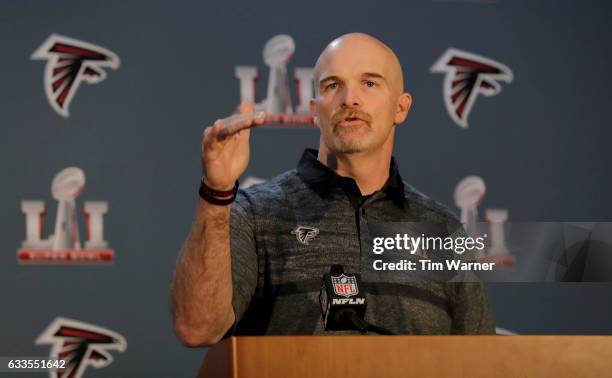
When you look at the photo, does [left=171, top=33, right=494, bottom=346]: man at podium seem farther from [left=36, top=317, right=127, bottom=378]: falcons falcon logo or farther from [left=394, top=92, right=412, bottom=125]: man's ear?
[left=36, top=317, right=127, bottom=378]: falcons falcon logo

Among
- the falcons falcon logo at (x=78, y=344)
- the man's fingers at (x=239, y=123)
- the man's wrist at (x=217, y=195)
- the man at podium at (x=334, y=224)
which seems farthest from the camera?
the falcons falcon logo at (x=78, y=344)

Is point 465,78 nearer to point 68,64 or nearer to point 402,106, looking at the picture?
point 402,106

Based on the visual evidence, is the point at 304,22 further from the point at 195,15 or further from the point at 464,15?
the point at 464,15

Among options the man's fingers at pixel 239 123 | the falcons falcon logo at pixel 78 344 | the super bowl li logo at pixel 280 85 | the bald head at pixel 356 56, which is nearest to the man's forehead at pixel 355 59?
the bald head at pixel 356 56

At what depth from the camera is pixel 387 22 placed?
3.39m

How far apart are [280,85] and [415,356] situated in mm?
1989

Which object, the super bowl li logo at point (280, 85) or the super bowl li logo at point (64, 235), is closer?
the super bowl li logo at point (64, 235)

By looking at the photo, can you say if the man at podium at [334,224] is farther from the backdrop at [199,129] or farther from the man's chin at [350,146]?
the backdrop at [199,129]

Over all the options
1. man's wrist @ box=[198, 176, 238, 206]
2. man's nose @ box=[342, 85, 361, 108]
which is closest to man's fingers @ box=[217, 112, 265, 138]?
man's wrist @ box=[198, 176, 238, 206]

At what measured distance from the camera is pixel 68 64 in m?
3.14

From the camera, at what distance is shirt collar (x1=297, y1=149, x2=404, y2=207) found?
2494mm

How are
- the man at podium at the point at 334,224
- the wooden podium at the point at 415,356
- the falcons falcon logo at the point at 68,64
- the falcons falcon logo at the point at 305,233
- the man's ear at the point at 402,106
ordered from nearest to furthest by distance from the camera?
the wooden podium at the point at 415,356, the man at podium at the point at 334,224, the falcons falcon logo at the point at 305,233, the man's ear at the point at 402,106, the falcons falcon logo at the point at 68,64

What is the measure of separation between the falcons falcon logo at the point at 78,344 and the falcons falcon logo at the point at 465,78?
4.91 feet

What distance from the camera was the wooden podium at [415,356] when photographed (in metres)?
1.37
